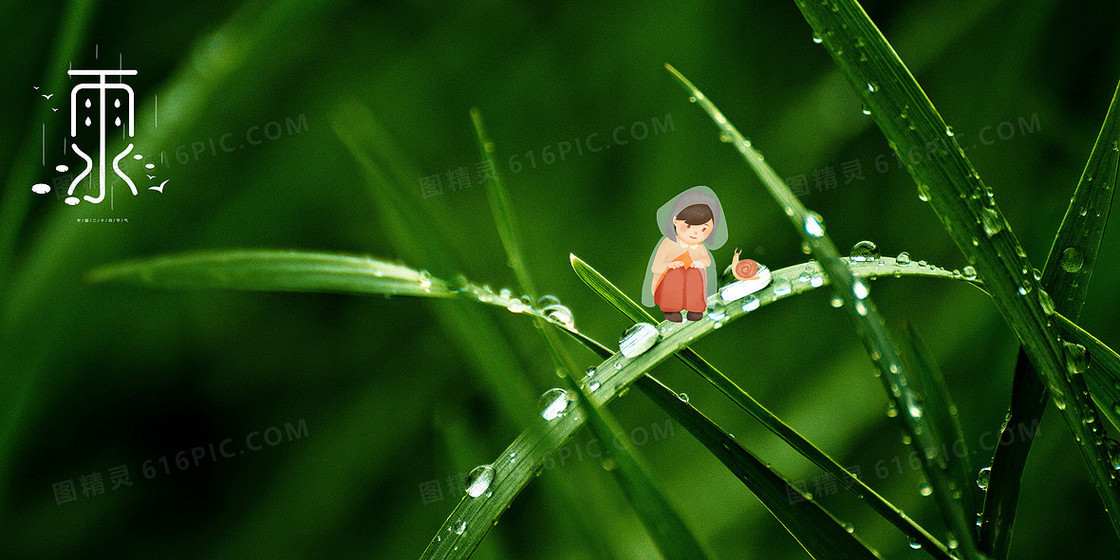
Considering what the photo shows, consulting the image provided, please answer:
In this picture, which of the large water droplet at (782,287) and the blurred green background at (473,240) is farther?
the blurred green background at (473,240)

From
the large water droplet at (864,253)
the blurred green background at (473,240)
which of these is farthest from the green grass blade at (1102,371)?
the blurred green background at (473,240)

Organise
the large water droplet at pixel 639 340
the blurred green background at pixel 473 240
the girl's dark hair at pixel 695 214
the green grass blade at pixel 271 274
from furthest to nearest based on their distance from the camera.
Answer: the blurred green background at pixel 473 240, the girl's dark hair at pixel 695 214, the large water droplet at pixel 639 340, the green grass blade at pixel 271 274

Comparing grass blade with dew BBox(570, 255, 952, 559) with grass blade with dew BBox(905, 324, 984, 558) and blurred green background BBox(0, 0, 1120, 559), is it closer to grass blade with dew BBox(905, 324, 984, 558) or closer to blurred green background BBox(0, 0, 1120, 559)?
grass blade with dew BBox(905, 324, 984, 558)

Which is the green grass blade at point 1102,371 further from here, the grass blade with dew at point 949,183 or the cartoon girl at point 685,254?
the cartoon girl at point 685,254

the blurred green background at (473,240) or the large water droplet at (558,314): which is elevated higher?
the blurred green background at (473,240)

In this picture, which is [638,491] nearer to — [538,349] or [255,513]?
[538,349]
